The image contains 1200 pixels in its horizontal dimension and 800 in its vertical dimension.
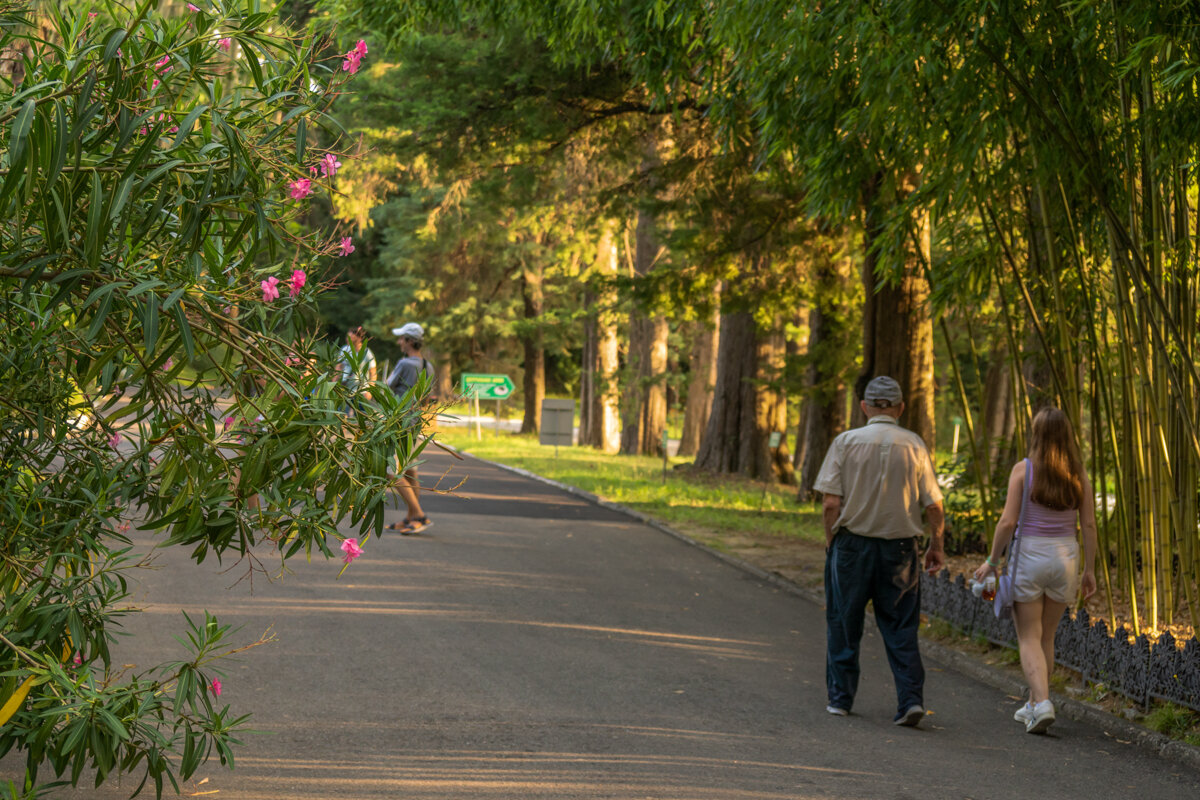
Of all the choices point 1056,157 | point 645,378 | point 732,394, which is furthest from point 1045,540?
point 645,378

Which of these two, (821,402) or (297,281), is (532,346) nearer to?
(821,402)

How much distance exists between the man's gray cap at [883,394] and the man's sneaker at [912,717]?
1.71 m

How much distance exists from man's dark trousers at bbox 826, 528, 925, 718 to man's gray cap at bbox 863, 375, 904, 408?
780mm

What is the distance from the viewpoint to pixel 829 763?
579 cm

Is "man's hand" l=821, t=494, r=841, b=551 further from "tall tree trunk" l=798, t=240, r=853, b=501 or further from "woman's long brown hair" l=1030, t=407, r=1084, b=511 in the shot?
"tall tree trunk" l=798, t=240, r=853, b=501

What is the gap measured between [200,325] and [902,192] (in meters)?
10.9

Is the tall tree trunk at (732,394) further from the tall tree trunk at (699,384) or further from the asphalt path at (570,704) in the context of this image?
the asphalt path at (570,704)

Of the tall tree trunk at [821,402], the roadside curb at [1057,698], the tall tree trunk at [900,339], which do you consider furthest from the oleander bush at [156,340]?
the tall tree trunk at [821,402]

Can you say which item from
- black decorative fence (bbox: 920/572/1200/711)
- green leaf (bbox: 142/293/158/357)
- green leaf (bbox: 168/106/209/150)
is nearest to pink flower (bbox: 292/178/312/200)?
green leaf (bbox: 168/106/209/150)

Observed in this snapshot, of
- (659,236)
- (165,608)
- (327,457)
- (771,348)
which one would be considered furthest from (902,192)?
(771,348)

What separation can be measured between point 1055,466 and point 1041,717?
135cm

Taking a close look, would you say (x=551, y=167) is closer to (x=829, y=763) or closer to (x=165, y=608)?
(x=165, y=608)

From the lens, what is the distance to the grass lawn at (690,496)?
16.3 meters

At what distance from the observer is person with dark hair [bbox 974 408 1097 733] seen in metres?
Result: 6.67
